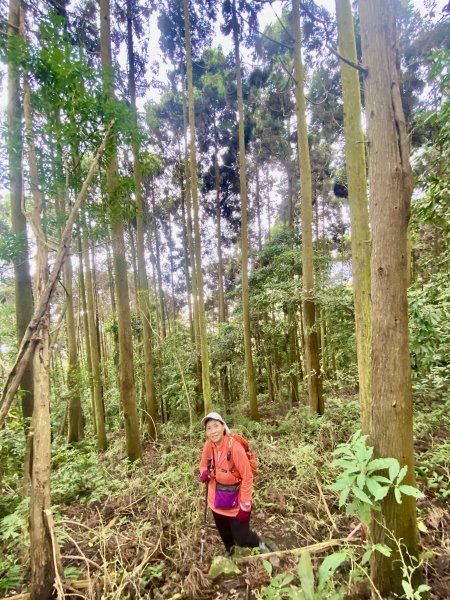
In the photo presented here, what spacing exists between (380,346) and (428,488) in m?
2.46

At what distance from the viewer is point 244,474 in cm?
277

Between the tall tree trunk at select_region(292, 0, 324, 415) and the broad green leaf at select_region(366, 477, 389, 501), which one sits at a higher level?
the tall tree trunk at select_region(292, 0, 324, 415)

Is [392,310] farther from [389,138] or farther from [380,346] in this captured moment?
[389,138]

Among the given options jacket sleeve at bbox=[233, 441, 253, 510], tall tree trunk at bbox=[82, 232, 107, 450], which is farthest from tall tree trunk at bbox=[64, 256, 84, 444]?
jacket sleeve at bbox=[233, 441, 253, 510]

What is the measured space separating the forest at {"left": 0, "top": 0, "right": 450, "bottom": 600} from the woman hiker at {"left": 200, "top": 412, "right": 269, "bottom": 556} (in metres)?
0.15

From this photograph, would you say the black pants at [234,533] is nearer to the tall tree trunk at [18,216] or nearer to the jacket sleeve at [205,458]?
the jacket sleeve at [205,458]

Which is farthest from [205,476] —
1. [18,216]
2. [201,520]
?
[18,216]

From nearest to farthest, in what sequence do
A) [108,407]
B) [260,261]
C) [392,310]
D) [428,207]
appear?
[392,310]
[428,207]
[260,261]
[108,407]

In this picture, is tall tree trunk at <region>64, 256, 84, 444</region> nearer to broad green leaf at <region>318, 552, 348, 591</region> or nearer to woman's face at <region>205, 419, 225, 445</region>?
woman's face at <region>205, 419, 225, 445</region>

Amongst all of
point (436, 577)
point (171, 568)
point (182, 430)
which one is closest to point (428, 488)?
point (436, 577)

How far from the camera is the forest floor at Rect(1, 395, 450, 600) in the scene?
246cm

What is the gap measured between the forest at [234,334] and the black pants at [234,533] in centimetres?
12

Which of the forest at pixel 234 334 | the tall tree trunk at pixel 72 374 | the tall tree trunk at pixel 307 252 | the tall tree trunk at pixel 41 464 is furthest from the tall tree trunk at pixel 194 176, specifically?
the tall tree trunk at pixel 41 464

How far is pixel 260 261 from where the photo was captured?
11.0m
